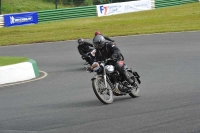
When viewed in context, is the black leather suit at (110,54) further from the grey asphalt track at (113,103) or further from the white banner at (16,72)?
the white banner at (16,72)

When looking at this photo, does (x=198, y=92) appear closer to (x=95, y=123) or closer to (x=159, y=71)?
(x=95, y=123)

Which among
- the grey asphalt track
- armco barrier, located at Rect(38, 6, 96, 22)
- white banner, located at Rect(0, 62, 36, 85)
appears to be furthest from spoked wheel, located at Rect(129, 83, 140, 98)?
armco barrier, located at Rect(38, 6, 96, 22)

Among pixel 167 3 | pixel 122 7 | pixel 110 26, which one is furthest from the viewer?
pixel 167 3

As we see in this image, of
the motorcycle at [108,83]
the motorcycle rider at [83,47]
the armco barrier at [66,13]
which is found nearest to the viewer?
the motorcycle at [108,83]

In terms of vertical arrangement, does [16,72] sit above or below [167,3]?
above

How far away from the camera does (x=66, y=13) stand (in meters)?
44.8

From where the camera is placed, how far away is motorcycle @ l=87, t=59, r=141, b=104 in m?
11.2

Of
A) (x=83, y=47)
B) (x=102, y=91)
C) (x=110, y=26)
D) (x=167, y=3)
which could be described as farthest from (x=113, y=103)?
(x=167, y=3)

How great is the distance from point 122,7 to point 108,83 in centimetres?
3654

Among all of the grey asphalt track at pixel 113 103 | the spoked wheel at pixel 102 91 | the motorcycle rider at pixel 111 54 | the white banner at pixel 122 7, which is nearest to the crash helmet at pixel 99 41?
the motorcycle rider at pixel 111 54

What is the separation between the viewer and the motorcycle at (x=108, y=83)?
441 inches

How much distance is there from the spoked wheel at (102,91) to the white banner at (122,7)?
34.5 metres

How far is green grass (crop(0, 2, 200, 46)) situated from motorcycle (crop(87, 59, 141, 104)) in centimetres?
2068

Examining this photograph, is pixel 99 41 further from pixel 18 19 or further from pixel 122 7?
pixel 122 7
